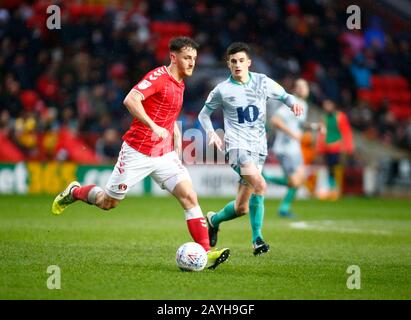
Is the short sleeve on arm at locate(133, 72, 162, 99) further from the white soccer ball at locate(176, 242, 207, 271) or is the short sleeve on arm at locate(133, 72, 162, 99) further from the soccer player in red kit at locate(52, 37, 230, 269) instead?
the white soccer ball at locate(176, 242, 207, 271)

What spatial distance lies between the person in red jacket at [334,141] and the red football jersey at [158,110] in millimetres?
11775

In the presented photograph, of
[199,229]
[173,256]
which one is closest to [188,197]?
[199,229]

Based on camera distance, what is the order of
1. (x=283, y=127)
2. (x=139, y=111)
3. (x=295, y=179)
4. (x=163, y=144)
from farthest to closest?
(x=295, y=179)
(x=283, y=127)
(x=163, y=144)
(x=139, y=111)

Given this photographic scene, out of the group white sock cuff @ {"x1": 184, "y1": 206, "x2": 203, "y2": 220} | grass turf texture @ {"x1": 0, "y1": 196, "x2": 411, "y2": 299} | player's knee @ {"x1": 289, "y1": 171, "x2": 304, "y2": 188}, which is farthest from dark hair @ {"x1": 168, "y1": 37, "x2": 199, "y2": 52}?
player's knee @ {"x1": 289, "y1": 171, "x2": 304, "y2": 188}

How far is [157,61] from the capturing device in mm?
22891

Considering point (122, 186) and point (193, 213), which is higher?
point (122, 186)

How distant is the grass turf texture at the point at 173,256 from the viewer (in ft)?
24.0

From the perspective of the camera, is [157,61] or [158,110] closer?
[158,110]

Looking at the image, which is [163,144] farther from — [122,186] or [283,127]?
[283,127]

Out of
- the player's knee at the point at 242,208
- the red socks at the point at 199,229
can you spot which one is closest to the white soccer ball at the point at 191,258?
the red socks at the point at 199,229

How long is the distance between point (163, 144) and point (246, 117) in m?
1.42

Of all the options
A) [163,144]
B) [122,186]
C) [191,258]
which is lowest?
[191,258]
